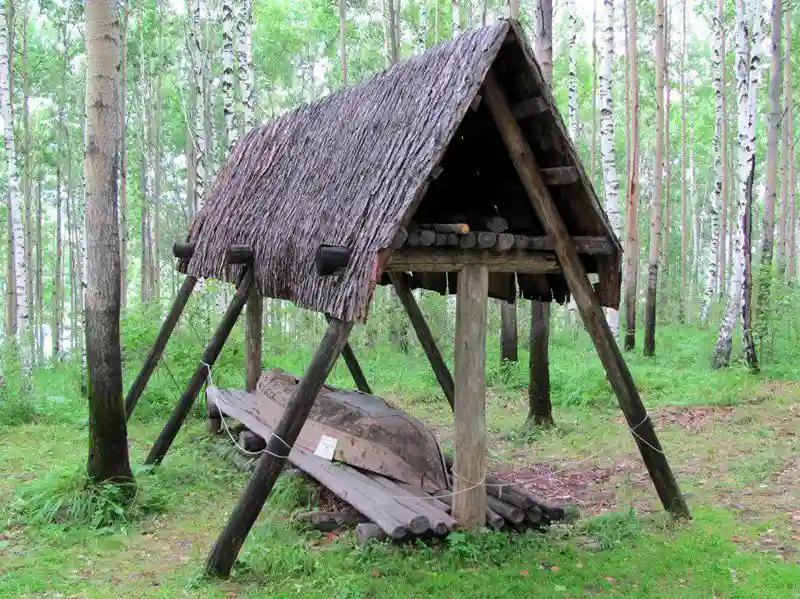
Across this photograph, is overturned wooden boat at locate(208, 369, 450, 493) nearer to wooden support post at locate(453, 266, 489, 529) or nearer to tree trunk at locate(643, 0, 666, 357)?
wooden support post at locate(453, 266, 489, 529)

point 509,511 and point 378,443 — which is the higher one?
point 378,443

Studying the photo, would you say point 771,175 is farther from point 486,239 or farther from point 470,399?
point 470,399

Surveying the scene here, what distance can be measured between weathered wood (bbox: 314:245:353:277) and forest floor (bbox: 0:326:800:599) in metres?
2.23

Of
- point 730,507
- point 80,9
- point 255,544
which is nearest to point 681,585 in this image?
point 730,507

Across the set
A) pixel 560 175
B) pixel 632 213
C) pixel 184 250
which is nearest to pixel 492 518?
pixel 560 175

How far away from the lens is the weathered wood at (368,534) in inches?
215

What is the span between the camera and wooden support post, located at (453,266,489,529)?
573 centimetres

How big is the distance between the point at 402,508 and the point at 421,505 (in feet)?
0.72

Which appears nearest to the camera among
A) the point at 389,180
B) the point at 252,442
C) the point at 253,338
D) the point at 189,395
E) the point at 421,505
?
the point at 389,180

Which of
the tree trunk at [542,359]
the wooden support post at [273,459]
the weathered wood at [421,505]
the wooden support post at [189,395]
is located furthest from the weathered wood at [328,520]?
the tree trunk at [542,359]

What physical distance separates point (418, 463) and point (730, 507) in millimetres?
3016

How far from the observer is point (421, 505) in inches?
231

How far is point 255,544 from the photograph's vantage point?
5.62 metres

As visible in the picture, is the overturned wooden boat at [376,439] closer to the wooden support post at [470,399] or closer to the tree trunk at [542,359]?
the wooden support post at [470,399]
